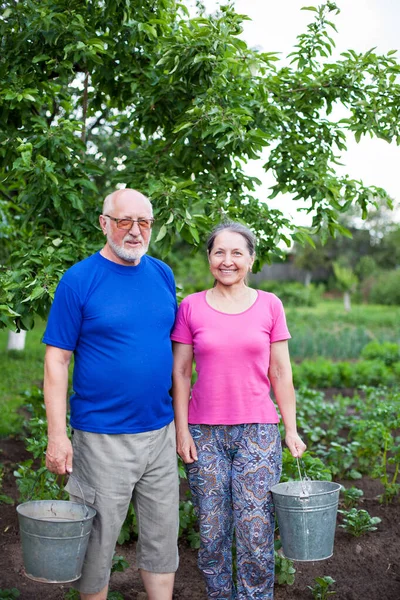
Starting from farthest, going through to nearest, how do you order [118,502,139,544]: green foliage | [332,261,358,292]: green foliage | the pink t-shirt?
[332,261,358,292]: green foliage, [118,502,139,544]: green foliage, the pink t-shirt

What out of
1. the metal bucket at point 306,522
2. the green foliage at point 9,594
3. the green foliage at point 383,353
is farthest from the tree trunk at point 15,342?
the metal bucket at point 306,522

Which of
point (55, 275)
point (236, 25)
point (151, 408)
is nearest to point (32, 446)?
point (55, 275)

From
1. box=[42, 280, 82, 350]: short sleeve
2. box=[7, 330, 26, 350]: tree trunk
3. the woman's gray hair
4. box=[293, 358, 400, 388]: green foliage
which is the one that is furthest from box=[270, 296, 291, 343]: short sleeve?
box=[7, 330, 26, 350]: tree trunk

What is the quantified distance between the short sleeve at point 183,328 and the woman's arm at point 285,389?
371 millimetres

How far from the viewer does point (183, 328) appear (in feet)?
9.68

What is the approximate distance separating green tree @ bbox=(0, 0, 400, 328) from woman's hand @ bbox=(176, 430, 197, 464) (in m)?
0.89

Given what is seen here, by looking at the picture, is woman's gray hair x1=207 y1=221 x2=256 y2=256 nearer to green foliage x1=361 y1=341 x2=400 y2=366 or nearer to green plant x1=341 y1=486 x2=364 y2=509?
green plant x1=341 y1=486 x2=364 y2=509

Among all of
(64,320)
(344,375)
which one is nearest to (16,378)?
(344,375)

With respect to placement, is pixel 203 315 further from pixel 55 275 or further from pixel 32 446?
pixel 32 446

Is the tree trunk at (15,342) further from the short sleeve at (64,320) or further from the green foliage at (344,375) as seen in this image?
the short sleeve at (64,320)

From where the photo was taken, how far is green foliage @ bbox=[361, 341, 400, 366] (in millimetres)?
10203

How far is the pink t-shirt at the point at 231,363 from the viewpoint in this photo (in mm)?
2838

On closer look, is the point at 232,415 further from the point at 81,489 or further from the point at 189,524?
the point at 189,524

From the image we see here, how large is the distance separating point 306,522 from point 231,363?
691 millimetres
